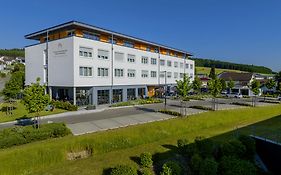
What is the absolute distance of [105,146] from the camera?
18.2 m

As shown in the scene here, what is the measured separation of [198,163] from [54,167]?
871 cm

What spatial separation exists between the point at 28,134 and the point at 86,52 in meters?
22.9

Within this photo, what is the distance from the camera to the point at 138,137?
67.7 ft

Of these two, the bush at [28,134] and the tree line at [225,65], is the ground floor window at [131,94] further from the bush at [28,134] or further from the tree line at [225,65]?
the tree line at [225,65]

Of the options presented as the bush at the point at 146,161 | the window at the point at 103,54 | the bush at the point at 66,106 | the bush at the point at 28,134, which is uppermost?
the window at the point at 103,54

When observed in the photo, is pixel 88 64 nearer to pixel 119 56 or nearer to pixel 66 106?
pixel 66 106

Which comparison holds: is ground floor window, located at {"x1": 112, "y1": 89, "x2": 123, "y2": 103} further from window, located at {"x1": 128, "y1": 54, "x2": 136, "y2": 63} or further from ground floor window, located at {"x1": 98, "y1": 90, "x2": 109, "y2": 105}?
→ window, located at {"x1": 128, "y1": 54, "x2": 136, "y2": 63}

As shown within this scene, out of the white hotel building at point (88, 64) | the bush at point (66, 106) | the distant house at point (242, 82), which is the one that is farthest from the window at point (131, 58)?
the distant house at point (242, 82)

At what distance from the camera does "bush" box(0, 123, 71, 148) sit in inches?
662

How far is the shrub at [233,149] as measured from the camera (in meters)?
16.1

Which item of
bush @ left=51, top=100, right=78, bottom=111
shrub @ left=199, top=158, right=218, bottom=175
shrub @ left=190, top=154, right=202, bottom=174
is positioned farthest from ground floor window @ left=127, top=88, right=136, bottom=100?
shrub @ left=199, top=158, right=218, bottom=175

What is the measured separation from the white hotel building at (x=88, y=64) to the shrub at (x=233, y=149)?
1030 inches

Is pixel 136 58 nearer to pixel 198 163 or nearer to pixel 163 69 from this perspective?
pixel 163 69

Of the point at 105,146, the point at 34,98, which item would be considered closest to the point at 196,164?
the point at 105,146
